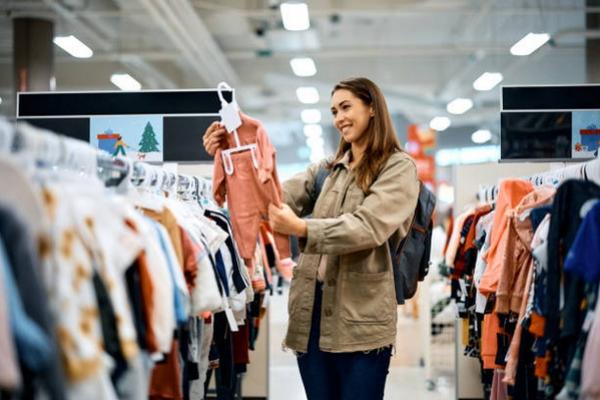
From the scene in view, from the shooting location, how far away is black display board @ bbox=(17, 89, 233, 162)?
16.5ft

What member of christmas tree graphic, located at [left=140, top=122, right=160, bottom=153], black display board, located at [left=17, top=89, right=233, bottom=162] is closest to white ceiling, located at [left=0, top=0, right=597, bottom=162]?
black display board, located at [left=17, top=89, right=233, bottom=162]

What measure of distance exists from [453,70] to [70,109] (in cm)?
1121

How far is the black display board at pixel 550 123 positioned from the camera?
196 inches

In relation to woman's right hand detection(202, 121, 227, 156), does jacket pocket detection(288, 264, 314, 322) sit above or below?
below

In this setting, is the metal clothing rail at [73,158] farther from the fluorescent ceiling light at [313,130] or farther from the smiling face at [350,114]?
the fluorescent ceiling light at [313,130]

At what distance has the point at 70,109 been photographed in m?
5.21

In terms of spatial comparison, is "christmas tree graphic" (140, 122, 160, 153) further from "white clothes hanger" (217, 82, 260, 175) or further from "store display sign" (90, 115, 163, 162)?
"white clothes hanger" (217, 82, 260, 175)

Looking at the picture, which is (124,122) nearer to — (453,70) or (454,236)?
(454,236)

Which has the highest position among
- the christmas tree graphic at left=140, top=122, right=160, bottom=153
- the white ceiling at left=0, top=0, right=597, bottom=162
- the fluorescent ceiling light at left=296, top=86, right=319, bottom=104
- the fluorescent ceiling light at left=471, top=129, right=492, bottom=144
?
the white ceiling at left=0, top=0, right=597, bottom=162

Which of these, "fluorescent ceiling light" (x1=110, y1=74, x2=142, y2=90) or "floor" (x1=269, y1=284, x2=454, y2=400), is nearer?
"floor" (x1=269, y1=284, x2=454, y2=400)

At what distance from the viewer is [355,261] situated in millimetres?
2705

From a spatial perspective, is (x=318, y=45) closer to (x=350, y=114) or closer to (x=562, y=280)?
(x=350, y=114)

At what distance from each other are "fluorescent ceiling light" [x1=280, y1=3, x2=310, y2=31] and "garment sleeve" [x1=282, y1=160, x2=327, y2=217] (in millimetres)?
4793

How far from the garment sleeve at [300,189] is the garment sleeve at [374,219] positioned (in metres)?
0.37
